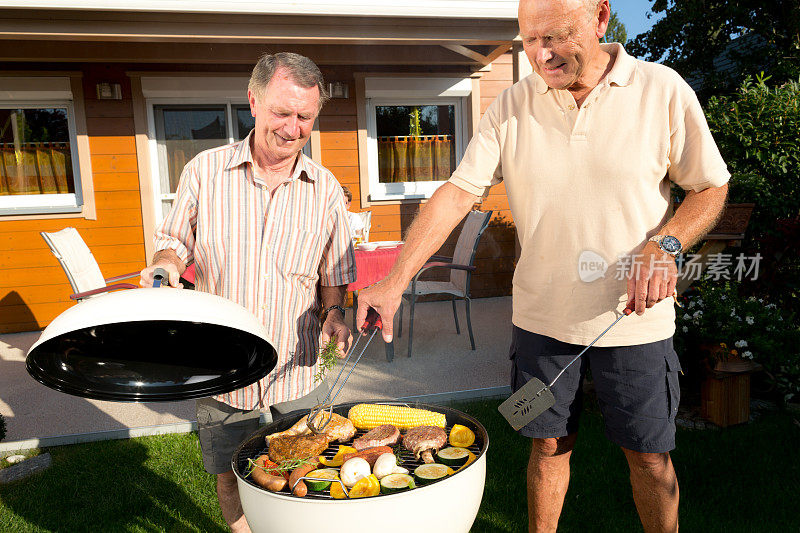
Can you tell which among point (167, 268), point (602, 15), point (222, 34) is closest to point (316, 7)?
point (222, 34)

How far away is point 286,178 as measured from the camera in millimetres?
1931

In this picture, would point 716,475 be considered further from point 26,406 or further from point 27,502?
point 26,406

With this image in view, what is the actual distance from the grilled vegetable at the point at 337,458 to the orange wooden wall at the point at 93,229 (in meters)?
5.63

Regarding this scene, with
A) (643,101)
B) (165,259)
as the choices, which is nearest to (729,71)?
(643,101)

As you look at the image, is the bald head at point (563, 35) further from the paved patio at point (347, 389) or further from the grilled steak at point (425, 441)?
the paved patio at point (347, 389)

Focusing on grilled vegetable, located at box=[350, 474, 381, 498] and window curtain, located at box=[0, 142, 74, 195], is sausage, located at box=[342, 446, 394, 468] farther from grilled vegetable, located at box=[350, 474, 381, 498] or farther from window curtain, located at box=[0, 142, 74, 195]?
window curtain, located at box=[0, 142, 74, 195]

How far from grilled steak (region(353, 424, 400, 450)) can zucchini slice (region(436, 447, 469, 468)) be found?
0.15 m

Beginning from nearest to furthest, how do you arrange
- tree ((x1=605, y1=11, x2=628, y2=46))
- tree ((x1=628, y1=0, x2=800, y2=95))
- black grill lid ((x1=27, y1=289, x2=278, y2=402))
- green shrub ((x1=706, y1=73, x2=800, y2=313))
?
black grill lid ((x1=27, y1=289, x2=278, y2=402))
green shrub ((x1=706, y1=73, x2=800, y2=313))
tree ((x1=628, y1=0, x2=800, y2=95))
tree ((x1=605, y1=11, x2=628, y2=46))

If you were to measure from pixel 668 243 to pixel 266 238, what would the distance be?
1197 millimetres

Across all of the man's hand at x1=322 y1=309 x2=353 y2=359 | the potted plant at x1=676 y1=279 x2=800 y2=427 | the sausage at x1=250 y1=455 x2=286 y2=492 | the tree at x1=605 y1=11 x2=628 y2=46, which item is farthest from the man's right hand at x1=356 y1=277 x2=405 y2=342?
the tree at x1=605 y1=11 x2=628 y2=46

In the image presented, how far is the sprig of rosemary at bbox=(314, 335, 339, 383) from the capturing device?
191cm

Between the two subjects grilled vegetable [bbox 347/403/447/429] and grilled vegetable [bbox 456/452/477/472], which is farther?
grilled vegetable [bbox 347/403/447/429]

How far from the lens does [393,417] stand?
1.78m

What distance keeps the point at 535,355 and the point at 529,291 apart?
0.22m
